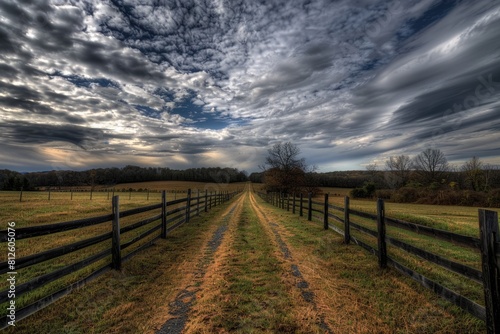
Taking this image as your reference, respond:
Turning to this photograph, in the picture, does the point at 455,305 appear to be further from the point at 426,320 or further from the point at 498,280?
the point at 498,280

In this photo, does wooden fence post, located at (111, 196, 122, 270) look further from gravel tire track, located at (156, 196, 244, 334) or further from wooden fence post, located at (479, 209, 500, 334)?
wooden fence post, located at (479, 209, 500, 334)

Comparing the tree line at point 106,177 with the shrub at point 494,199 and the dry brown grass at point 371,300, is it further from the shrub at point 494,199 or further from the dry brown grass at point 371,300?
the shrub at point 494,199

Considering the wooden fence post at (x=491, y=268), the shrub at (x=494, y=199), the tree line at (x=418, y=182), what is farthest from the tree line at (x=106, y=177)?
the shrub at (x=494, y=199)

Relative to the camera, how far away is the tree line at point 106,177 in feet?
236

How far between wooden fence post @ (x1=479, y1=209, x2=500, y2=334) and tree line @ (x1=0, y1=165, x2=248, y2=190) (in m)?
66.2

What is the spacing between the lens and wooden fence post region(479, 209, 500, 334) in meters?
2.79

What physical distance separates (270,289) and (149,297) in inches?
86.5

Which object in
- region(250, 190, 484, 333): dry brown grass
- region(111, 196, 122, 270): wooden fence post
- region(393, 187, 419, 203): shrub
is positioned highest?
region(111, 196, 122, 270): wooden fence post

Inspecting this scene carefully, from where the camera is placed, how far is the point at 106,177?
69.9 meters

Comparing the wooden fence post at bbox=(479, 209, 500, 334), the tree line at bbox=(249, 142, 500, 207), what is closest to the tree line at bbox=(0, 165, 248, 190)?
the tree line at bbox=(249, 142, 500, 207)

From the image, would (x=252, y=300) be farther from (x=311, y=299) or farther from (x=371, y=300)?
(x=371, y=300)

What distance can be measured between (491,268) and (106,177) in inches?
3213

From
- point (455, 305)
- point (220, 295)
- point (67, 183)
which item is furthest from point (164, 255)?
point (67, 183)

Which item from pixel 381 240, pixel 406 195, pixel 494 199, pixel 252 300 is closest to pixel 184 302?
pixel 252 300
